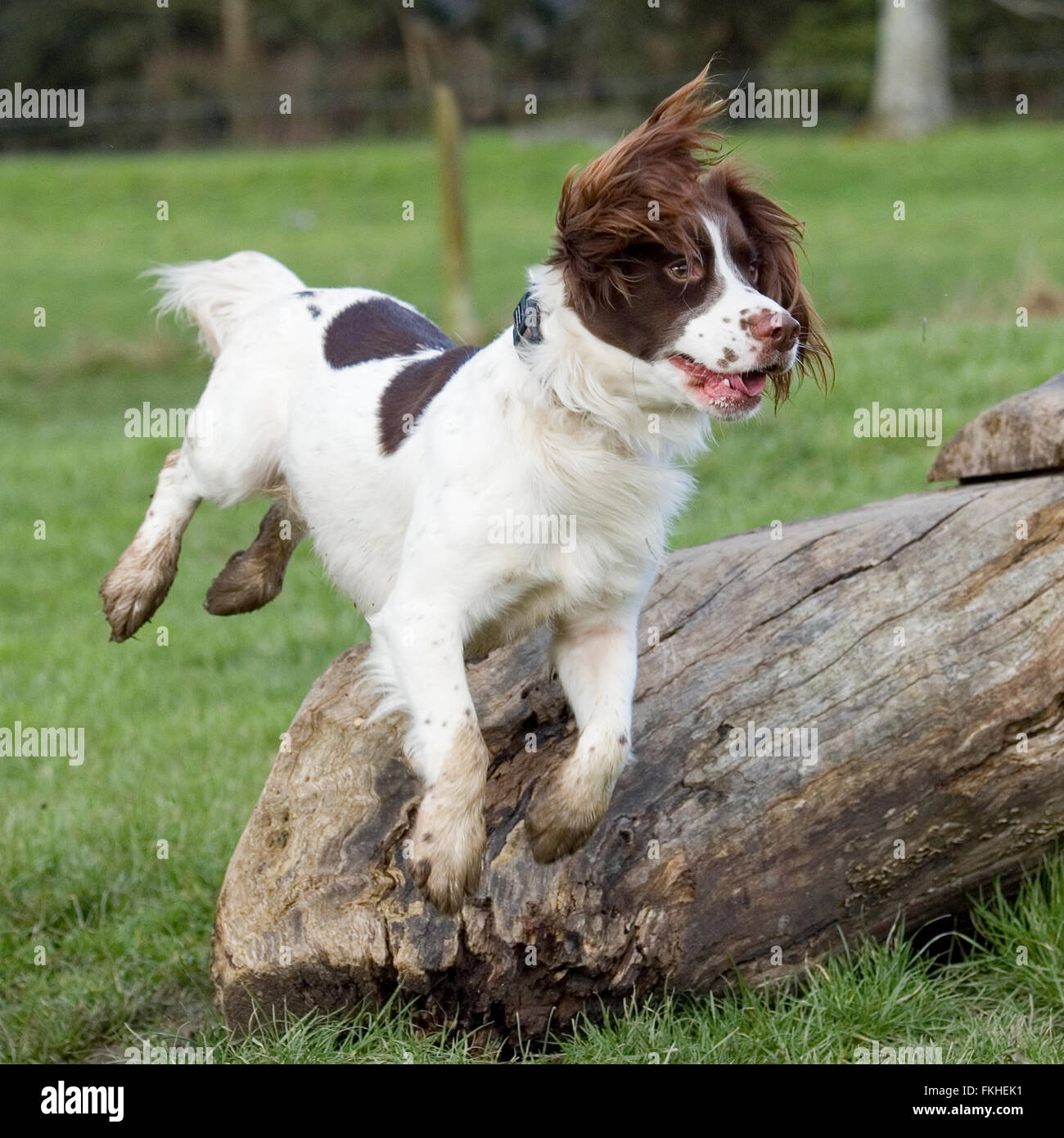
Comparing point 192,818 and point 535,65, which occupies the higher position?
point 535,65

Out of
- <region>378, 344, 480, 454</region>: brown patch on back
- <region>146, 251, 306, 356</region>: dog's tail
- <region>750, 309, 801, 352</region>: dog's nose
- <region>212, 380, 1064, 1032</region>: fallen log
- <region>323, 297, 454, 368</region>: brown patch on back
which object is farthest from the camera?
<region>146, 251, 306, 356</region>: dog's tail

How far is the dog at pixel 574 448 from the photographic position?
340 cm

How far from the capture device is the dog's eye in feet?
11.1

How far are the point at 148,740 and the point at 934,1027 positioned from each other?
3.65 metres

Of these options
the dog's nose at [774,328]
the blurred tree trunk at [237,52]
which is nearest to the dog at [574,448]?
→ the dog's nose at [774,328]

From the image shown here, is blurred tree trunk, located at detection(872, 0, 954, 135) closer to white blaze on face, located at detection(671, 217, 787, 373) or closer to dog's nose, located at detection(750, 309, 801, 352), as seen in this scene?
white blaze on face, located at detection(671, 217, 787, 373)

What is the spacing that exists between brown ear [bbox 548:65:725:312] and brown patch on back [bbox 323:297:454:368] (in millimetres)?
1088

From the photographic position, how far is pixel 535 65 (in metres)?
39.7

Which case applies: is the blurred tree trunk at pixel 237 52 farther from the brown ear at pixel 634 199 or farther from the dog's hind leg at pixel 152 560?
the brown ear at pixel 634 199

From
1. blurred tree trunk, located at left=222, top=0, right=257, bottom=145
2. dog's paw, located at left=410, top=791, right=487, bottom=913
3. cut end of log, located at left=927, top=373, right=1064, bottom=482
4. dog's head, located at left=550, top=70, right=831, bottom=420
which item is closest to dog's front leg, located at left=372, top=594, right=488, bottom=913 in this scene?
dog's paw, located at left=410, top=791, right=487, bottom=913

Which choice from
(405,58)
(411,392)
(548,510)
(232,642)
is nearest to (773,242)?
(548,510)

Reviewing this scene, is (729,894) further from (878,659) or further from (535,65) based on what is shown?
(535,65)
